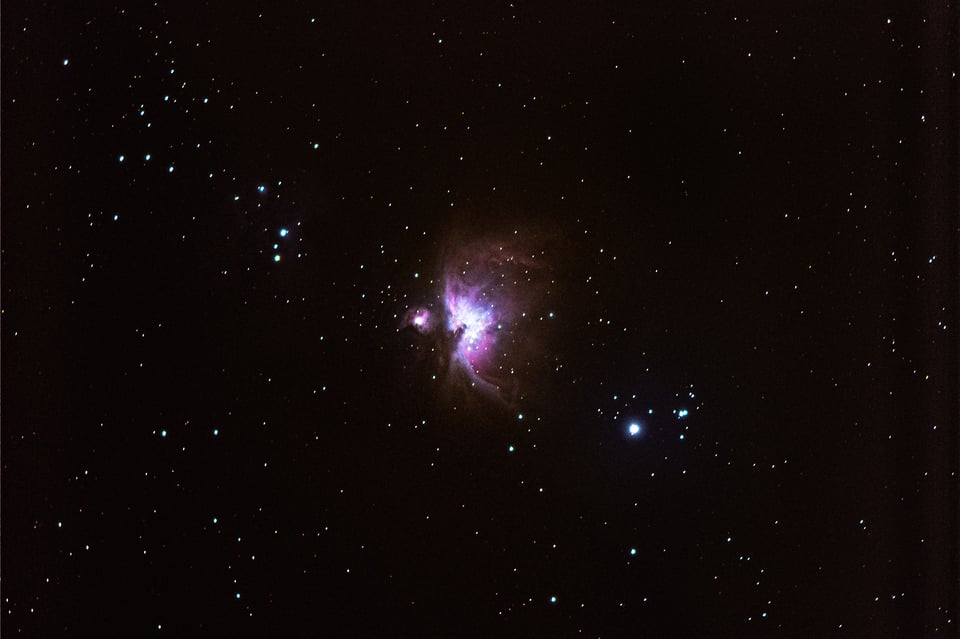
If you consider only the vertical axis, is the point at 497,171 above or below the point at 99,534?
above

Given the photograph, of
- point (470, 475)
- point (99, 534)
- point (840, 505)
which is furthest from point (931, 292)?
point (99, 534)

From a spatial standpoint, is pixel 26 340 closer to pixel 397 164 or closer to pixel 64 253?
pixel 64 253

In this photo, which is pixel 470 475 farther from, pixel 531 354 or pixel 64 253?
pixel 64 253
